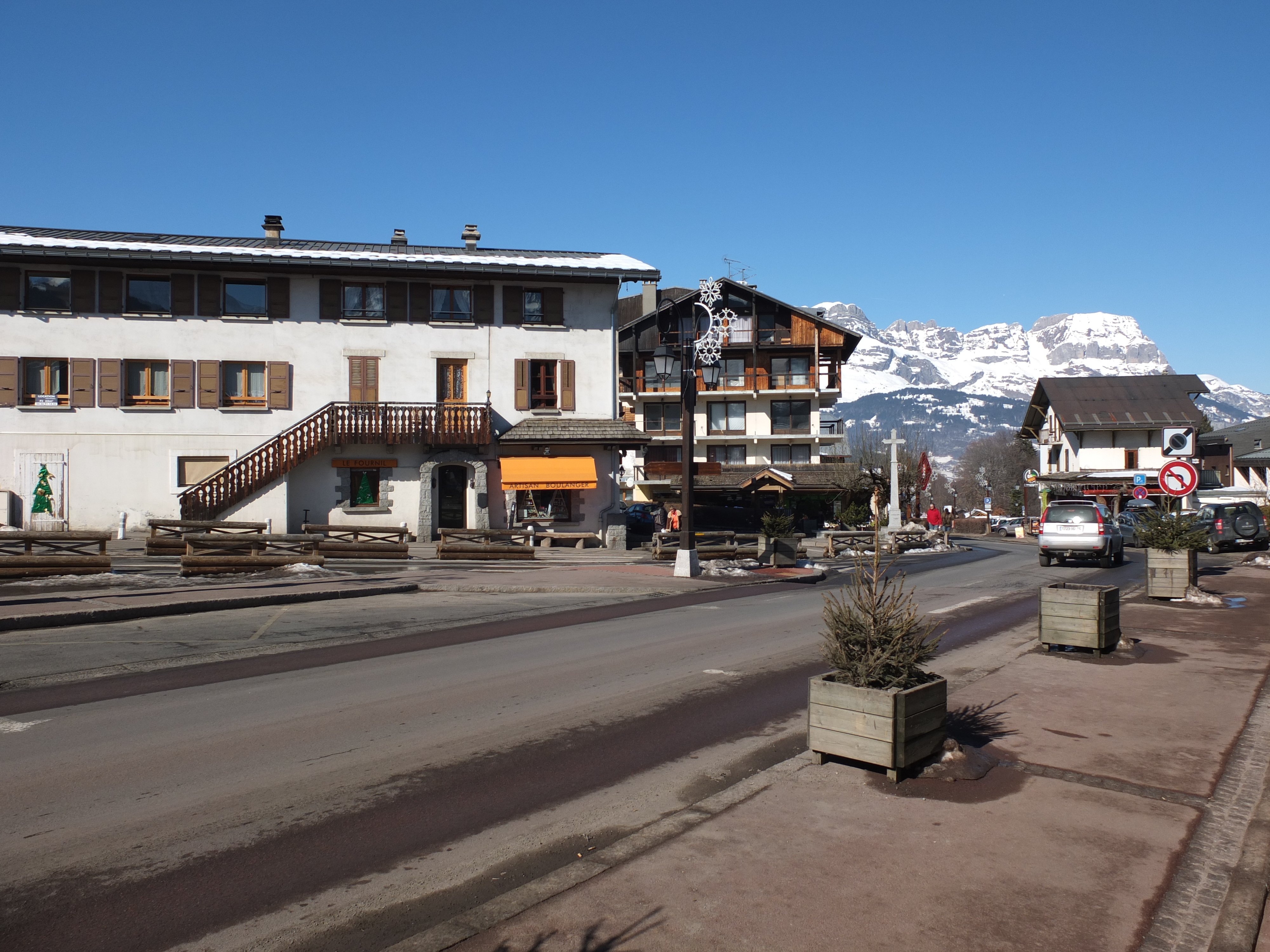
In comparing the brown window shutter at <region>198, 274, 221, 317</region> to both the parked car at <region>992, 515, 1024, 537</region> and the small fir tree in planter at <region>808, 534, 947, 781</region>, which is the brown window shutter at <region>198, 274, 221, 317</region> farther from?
the parked car at <region>992, 515, 1024, 537</region>

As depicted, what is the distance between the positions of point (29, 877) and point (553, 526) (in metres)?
26.8

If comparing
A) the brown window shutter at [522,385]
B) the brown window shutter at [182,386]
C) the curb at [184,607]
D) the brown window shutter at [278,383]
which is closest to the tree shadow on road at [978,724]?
the curb at [184,607]

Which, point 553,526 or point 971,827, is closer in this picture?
point 971,827

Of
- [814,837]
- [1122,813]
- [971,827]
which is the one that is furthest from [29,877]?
[1122,813]

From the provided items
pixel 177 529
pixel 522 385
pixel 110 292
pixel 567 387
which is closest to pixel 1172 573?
pixel 567 387

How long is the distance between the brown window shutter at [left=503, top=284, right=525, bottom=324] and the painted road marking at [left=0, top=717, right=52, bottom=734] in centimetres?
2517

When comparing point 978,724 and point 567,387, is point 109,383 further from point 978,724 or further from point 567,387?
point 978,724

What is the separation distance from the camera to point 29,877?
4.48 metres

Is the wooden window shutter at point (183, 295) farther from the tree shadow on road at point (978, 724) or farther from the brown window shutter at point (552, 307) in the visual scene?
the tree shadow on road at point (978, 724)

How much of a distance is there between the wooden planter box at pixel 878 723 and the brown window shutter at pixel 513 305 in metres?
27.1

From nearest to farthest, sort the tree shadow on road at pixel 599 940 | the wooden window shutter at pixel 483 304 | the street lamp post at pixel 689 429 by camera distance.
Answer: the tree shadow on road at pixel 599 940
the street lamp post at pixel 689 429
the wooden window shutter at pixel 483 304

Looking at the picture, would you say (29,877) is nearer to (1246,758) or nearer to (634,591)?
(1246,758)

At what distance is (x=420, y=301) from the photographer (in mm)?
31297

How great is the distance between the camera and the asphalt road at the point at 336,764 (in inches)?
171
